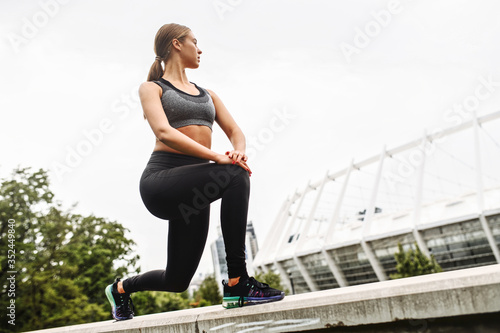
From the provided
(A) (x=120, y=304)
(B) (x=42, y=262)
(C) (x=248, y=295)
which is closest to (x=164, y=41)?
(C) (x=248, y=295)

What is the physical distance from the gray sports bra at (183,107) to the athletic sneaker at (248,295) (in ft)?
3.50

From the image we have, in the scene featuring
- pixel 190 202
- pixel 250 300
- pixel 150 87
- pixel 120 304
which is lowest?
pixel 250 300

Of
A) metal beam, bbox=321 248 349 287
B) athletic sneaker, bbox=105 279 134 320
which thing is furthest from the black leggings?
metal beam, bbox=321 248 349 287

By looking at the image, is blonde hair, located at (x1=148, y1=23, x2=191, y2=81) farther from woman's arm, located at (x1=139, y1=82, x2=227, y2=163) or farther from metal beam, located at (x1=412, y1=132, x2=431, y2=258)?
metal beam, located at (x1=412, y1=132, x2=431, y2=258)

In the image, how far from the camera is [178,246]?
103 inches

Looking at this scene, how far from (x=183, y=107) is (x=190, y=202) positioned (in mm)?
643

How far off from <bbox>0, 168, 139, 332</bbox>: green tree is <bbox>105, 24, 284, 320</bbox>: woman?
1433 cm

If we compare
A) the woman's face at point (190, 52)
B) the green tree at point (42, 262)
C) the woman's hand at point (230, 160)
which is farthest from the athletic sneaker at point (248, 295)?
the green tree at point (42, 262)

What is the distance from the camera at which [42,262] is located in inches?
699

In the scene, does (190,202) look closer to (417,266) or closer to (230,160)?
(230,160)

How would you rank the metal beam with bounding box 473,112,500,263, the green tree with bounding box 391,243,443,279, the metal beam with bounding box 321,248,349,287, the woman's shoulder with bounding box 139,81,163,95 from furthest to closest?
the metal beam with bounding box 321,248,349,287
the metal beam with bounding box 473,112,500,263
the green tree with bounding box 391,243,443,279
the woman's shoulder with bounding box 139,81,163,95

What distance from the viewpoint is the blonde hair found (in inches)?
112

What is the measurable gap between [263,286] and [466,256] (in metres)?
28.1

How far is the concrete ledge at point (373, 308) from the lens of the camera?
1.64m
